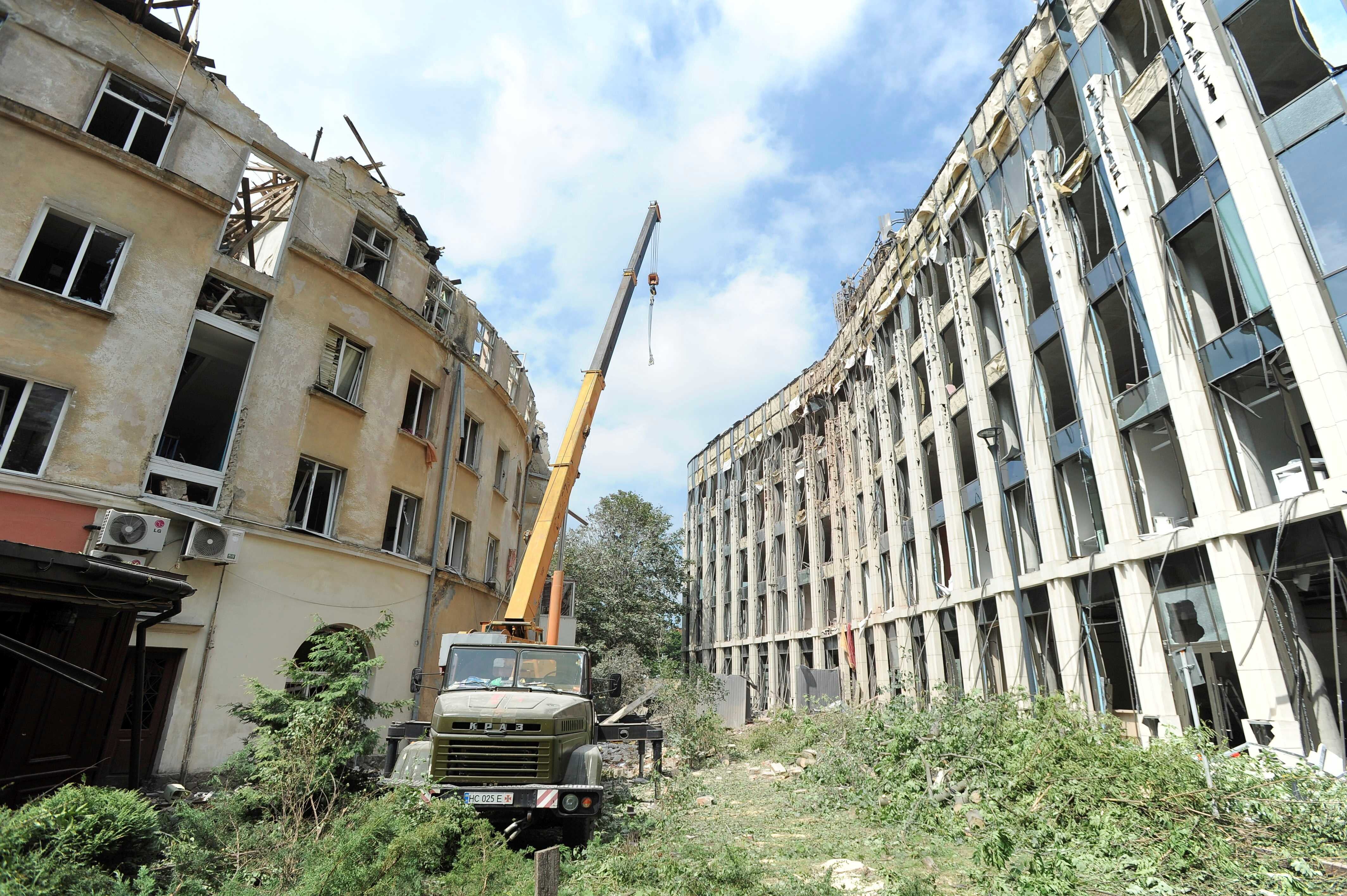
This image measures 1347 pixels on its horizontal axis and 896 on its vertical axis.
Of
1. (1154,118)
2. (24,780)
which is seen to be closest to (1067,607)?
(1154,118)

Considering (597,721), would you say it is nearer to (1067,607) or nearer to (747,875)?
(747,875)

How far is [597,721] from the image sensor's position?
1093cm

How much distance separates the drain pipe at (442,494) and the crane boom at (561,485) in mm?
3306

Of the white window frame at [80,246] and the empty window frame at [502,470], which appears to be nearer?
the white window frame at [80,246]

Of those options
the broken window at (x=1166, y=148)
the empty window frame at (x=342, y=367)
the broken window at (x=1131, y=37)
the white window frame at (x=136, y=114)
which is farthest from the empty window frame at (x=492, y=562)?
→ the broken window at (x=1131, y=37)

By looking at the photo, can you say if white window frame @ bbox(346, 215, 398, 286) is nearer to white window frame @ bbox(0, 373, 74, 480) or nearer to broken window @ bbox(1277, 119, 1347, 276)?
white window frame @ bbox(0, 373, 74, 480)

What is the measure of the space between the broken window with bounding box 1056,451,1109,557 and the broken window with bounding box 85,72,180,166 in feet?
66.4

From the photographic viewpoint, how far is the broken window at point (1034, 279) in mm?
16531

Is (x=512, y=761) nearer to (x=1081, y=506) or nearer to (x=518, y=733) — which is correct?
(x=518, y=733)

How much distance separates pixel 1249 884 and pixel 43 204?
18332 mm

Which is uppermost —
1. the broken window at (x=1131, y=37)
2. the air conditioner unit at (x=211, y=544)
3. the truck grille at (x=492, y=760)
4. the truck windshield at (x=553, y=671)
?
the broken window at (x=1131, y=37)

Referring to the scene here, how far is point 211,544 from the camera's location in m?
11.2

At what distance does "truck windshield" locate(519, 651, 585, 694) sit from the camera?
30.1 feet

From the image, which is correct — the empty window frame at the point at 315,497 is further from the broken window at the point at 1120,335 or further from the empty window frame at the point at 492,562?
the broken window at the point at 1120,335
